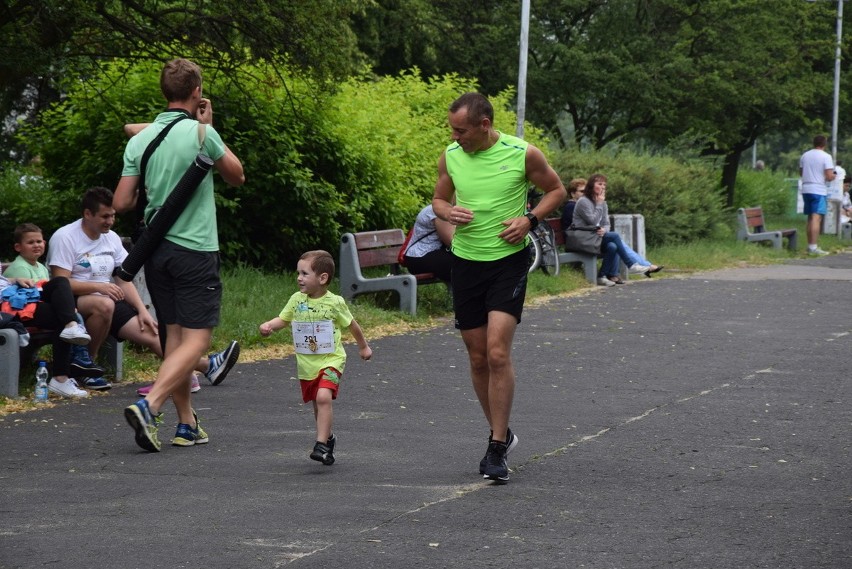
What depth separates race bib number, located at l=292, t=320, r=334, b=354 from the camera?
23.2 feet

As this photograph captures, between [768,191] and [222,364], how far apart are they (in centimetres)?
4154

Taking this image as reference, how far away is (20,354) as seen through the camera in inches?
368

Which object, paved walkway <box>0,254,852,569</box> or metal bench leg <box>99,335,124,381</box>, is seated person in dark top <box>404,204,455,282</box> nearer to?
paved walkway <box>0,254,852,569</box>

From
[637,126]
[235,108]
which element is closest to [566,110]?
[637,126]

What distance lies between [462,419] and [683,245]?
16.0m

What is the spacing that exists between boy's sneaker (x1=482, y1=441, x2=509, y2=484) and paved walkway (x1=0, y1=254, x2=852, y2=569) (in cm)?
8

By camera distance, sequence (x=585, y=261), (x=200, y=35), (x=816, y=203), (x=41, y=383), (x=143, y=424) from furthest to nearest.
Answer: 1. (x=816, y=203)
2. (x=585, y=261)
3. (x=200, y=35)
4. (x=41, y=383)
5. (x=143, y=424)

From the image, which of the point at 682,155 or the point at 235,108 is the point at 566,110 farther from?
the point at 235,108

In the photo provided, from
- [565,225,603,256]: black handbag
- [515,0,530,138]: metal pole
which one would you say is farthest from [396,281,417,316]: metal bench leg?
[515,0,530,138]: metal pole

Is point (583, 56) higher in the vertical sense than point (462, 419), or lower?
higher

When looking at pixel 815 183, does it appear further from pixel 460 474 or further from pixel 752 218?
pixel 460 474

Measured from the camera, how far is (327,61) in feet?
48.4

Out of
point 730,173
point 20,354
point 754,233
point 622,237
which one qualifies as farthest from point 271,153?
point 730,173

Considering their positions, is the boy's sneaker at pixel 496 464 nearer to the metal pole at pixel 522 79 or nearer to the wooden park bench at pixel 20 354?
the wooden park bench at pixel 20 354
